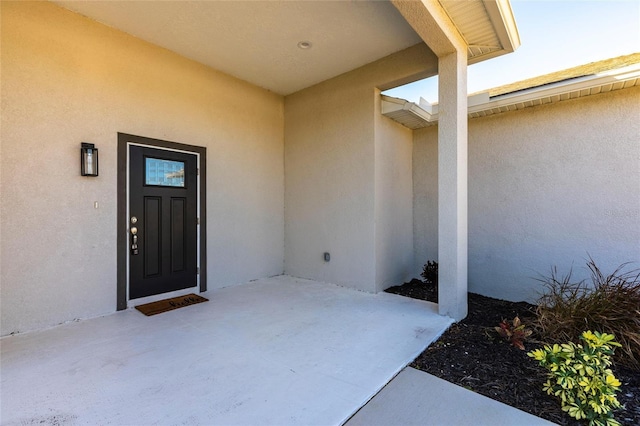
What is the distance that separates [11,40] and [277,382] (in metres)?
4.71

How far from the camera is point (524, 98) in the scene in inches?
174

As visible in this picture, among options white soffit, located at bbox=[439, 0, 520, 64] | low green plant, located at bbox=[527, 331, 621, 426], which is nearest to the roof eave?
white soffit, located at bbox=[439, 0, 520, 64]

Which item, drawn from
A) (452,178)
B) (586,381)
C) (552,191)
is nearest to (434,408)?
(586,381)

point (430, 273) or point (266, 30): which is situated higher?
point (266, 30)

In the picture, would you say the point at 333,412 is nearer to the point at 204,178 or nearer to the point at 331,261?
the point at 331,261

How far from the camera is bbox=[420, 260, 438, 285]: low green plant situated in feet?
18.3

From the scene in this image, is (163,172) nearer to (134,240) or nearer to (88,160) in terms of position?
(88,160)

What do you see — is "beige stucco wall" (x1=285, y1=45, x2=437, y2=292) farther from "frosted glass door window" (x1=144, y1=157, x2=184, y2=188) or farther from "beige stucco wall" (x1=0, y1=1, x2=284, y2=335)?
"frosted glass door window" (x1=144, y1=157, x2=184, y2=188)

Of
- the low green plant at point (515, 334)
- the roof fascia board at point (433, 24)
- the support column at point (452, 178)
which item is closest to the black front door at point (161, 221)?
the roof fascia board at point (433, 24)

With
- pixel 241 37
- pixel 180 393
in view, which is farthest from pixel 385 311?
pixel 241 37

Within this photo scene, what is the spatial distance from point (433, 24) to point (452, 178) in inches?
71.1

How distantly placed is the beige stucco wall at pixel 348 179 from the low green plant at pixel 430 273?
45cm

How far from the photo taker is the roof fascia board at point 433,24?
10.2 feet

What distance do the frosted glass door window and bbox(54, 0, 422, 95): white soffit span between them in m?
1.75
